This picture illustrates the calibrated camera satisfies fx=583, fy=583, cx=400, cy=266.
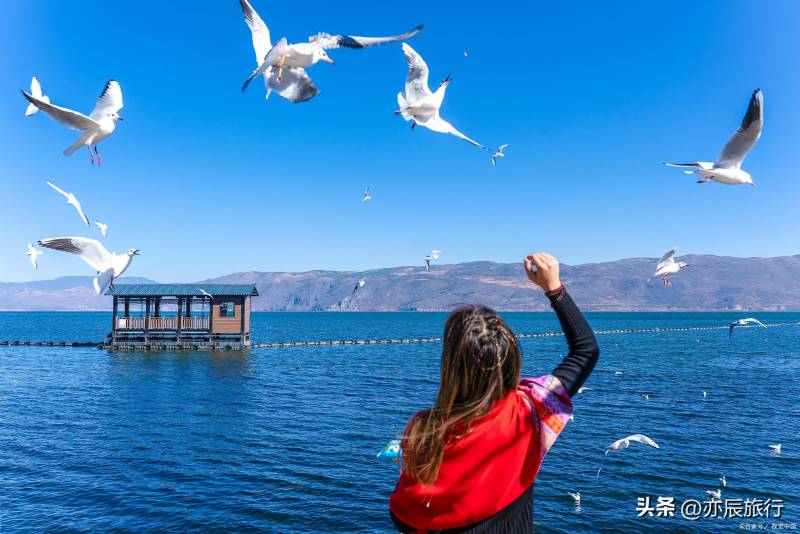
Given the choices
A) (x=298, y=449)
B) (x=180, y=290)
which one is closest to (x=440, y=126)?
(x=298, y=449)

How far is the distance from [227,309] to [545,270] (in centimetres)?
5449

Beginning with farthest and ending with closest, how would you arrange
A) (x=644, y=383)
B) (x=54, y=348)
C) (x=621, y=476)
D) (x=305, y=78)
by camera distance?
(x=54, y=348) → (x=644, y=383) → (x=621, y=476) → (x=305, y=78)

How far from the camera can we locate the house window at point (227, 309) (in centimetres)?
5394

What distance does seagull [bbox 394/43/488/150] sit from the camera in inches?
283

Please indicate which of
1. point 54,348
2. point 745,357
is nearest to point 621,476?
point 745,357

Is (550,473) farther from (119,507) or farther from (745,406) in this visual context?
(745,406)

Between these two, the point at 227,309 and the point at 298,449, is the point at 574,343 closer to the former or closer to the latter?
the point at 298,449

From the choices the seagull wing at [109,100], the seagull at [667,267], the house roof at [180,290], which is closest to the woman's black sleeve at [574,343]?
the seagull wing at [109,100]

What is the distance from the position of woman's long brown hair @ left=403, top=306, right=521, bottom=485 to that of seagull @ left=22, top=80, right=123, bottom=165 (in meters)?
5.57

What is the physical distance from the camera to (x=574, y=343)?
279 centimetres

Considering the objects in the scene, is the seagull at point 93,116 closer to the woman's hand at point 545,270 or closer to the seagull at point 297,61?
the seagull at point 297,61

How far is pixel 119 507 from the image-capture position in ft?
50.0

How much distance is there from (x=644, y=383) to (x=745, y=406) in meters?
8.78

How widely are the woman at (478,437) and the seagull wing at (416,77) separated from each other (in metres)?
6.27
